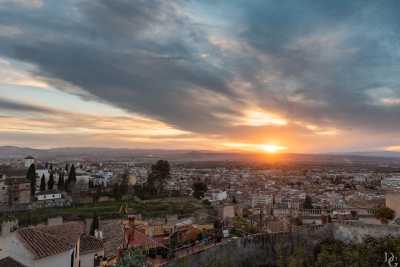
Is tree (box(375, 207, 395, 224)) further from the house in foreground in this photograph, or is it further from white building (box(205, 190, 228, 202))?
white building (box(205, 190, 228, 202))

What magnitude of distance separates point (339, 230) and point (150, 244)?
430 centimetres

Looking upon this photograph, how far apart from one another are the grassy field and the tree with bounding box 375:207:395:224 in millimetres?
17543

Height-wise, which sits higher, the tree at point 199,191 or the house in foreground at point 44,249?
the house in foreground at point 44,249

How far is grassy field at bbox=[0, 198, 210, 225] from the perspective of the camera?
27.8 metres

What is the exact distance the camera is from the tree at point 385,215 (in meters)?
10.6

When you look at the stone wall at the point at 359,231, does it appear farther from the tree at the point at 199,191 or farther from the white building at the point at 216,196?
the tree at the point at 199,191

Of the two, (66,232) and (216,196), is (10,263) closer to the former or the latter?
(66,232)

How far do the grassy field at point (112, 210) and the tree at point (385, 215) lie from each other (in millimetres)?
17543

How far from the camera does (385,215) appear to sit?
10680 mm

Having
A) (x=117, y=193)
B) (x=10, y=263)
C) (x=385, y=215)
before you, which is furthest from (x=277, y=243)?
(x=117, y=193)

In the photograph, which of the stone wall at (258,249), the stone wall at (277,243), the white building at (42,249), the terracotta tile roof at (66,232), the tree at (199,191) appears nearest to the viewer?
the stone wall at (258,249)

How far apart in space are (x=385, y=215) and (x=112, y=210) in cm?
2453

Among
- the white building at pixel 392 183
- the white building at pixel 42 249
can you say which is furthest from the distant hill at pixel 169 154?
the white building at pixel 42 249

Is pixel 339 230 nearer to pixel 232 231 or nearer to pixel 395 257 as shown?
pixel 395 257
